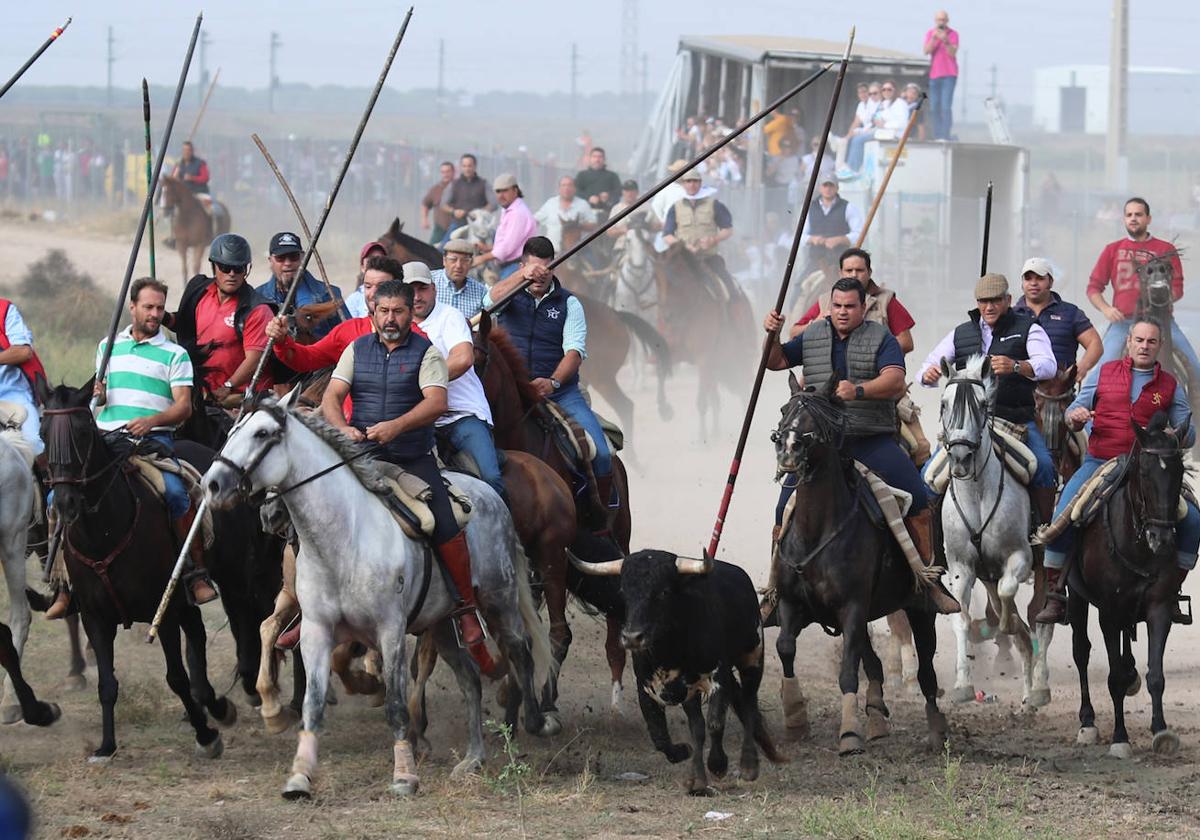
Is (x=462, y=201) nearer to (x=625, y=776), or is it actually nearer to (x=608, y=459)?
(x=608, y=459)

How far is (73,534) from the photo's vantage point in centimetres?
995

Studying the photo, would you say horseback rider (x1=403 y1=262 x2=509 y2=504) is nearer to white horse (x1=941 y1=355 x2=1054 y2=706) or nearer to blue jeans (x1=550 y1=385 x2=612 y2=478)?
blue jeans (x1=550 y1=385 x2=612 y2=478)

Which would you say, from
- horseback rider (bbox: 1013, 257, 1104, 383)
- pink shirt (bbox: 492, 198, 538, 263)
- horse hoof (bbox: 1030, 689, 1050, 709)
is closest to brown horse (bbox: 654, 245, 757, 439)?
pink shirt (bbox: 492, 198, 538, 263)

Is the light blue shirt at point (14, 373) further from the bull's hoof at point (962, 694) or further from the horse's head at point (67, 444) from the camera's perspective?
the bull's hoof at point (962, 694)

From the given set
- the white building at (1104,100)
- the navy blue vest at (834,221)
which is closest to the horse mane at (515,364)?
the navy blue vest at (834,221)

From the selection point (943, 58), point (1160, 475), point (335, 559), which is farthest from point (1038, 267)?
point (943, 58)

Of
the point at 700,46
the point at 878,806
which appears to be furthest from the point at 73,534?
the point at 700,46

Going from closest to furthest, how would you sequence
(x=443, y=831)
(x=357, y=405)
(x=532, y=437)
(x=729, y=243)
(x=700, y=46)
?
(x=443, y=831) < (x=357, y=405) < (x=532, y=437) < (x=729, y=243) < (x=700, y=46)

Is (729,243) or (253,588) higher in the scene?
(729,243)

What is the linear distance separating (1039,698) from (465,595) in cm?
433

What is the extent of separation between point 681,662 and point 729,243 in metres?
19.7

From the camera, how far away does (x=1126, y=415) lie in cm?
1108

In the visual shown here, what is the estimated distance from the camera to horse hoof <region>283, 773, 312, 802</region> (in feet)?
28.6

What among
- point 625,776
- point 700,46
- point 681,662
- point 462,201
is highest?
point 700,46
